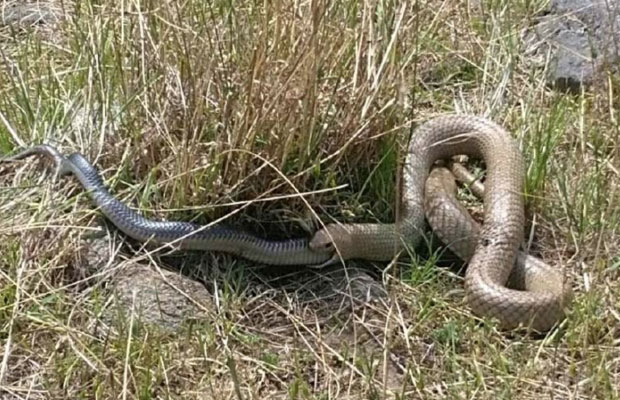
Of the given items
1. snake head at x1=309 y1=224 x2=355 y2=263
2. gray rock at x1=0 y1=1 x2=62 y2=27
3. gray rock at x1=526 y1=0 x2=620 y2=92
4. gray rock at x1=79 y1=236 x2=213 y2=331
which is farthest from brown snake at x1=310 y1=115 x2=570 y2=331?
gray rock at x1=0 y1=1 x2=62 y2=27

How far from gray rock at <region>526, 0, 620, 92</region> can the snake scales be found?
786 mm

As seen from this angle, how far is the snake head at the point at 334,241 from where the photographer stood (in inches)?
166

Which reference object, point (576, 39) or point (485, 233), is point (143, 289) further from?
point (576, 39)

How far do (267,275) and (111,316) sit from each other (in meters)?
0.60

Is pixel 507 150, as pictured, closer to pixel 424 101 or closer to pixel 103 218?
pixel 424 101

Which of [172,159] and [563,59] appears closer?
[172,159]

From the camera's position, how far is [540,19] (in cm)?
573

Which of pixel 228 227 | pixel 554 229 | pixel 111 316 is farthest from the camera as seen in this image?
pixel 554 229

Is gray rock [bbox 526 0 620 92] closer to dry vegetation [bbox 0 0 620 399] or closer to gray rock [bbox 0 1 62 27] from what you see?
dry vegetation [bbox 0 0 620 399]

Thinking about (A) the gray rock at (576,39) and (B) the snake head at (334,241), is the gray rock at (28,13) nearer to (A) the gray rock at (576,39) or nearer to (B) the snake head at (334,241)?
(B) the snake head at (334,241)

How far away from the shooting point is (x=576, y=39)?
5.55m

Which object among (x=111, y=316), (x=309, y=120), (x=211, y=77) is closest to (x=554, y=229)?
(x=309, y=120)

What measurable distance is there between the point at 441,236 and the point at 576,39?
5.21 ft

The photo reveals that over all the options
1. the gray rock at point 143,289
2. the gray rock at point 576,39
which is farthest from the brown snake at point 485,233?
the gray rock at point 576,39
